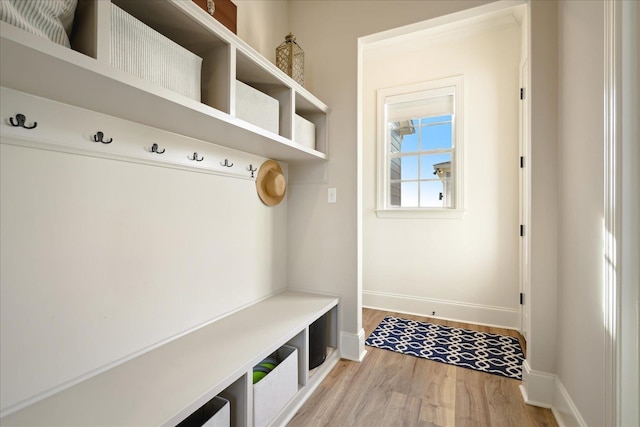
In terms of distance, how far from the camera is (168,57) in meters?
1.02

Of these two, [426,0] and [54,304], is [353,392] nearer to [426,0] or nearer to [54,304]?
[54,304]

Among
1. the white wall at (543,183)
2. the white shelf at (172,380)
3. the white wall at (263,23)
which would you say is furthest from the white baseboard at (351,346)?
the white wall at (263,23)

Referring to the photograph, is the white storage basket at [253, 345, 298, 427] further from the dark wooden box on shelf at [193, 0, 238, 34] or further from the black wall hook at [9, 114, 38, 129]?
the dark wooden box on shelf at [193, 0, 238, 34]

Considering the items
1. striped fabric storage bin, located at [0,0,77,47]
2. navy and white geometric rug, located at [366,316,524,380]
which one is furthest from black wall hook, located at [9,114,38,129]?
navy and white geometric rug, located at [366,316,524,380]

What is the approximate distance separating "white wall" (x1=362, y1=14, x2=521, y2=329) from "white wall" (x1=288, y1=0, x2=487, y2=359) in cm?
113

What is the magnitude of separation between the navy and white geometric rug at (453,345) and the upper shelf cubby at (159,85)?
1.73 metres

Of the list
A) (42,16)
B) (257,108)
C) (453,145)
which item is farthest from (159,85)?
(453,145)

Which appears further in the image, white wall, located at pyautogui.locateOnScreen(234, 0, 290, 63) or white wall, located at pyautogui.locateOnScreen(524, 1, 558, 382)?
white wall, located at pyautogui.locateOnScreen(234, 0, 290, 63)

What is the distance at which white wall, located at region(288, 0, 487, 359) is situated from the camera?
79.5 inches

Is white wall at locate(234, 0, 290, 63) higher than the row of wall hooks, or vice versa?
white wall at locate(234, 0, 290, 63)

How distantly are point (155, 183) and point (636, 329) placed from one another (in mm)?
1915

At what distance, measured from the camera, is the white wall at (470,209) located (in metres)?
2.65

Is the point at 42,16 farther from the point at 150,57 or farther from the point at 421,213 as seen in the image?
the point at 421,213

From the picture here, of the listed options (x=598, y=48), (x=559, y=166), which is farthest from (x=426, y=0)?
(x=559, y=166)
